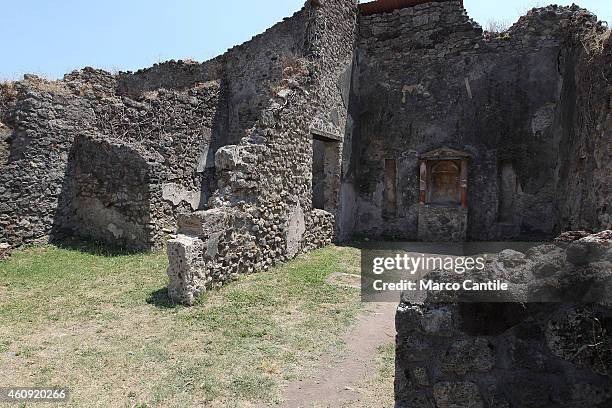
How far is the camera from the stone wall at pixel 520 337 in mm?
2080

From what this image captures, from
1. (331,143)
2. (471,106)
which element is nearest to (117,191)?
(331,143)

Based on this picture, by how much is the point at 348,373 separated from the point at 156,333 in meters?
2.26

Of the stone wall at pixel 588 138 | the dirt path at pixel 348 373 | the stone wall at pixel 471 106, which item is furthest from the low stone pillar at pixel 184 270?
the stone wall at pixel 471 106

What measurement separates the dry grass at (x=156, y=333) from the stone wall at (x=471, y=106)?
5.33 meters

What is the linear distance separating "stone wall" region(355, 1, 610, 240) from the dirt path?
21.5ft

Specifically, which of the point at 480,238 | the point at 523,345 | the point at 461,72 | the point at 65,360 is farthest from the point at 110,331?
the point at 461,72

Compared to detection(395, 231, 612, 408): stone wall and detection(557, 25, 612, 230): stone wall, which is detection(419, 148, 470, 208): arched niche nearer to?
detection(557, 25, 612, 230): stone wall

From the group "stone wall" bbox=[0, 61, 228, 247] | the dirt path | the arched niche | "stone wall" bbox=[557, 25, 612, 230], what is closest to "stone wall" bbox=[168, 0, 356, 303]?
the dirt path

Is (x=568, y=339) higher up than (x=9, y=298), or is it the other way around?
(x=568, y=339)

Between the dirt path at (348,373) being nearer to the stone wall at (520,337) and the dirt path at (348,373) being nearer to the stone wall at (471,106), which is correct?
the stone wall at (520,337)

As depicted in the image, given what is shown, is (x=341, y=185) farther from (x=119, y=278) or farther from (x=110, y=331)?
(x=110, y=331)

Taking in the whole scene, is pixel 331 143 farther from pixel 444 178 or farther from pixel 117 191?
pixel 117 191

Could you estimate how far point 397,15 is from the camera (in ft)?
39.1

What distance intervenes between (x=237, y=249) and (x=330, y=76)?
5281 millimetres
